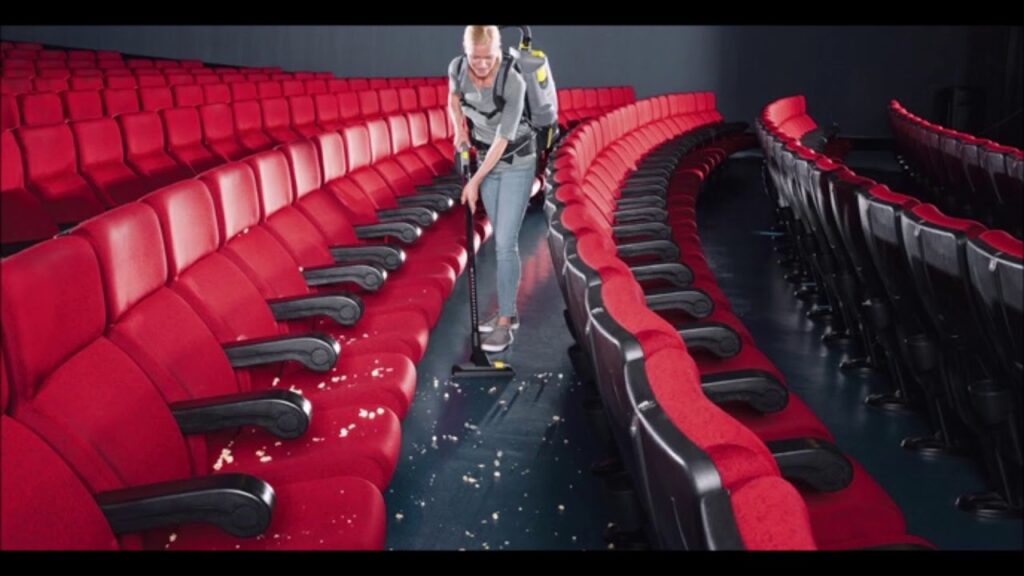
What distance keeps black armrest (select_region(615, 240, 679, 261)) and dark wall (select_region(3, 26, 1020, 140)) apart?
4786mm

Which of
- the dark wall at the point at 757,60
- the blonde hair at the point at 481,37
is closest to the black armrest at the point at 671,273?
the blonde hair at the point at 481,37

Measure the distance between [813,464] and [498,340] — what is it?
110 cm

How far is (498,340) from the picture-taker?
191cm

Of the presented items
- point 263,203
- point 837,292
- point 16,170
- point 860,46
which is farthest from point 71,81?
point 860,46

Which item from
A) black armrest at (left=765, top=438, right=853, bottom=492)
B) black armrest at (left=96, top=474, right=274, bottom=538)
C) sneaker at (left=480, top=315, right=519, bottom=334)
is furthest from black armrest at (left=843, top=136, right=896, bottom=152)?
black armrest at (left=96, top=474, right=274, bottom=538)

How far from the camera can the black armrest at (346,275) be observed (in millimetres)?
1549

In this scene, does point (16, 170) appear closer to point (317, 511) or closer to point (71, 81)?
point (317, 511)

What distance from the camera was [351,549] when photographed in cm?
81

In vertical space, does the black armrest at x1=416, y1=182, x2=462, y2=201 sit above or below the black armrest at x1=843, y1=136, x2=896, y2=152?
above

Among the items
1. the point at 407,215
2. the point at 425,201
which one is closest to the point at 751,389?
the point at 407,215

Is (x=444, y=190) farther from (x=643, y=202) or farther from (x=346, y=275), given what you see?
(x=346, y=275)

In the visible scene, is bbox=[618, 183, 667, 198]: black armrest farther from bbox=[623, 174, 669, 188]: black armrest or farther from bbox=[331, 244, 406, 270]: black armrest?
bbox=[331, 244, 406, 270]: black armrest

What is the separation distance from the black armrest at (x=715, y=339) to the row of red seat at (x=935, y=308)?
10.5 inches

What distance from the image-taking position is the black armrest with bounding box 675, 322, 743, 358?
1207 millimetres
